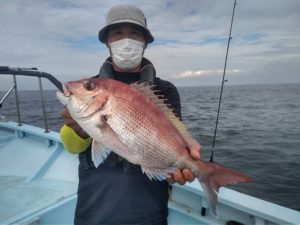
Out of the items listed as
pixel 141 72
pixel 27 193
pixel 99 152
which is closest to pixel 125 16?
pixel 141 72

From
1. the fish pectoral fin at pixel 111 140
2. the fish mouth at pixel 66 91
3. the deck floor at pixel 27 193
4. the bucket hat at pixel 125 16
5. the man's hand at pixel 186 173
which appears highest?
the bucket hat at pixel 125 16

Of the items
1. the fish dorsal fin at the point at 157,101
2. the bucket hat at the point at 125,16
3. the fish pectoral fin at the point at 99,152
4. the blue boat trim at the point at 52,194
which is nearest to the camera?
the fish pectoral fin at the point at 99,152

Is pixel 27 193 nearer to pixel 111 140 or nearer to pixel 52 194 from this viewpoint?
pixel 52 194

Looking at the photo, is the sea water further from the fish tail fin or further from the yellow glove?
the fish tail fin

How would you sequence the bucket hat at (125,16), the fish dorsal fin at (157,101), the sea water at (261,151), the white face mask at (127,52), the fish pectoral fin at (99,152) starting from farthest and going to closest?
1. the sea water at (261,151)
2. the white face mask at (127,52)
3. the bucket hat at (125,16)
4. the fish dorsal fin at (157,101)
5. the fish pectoral fin at (99,152)

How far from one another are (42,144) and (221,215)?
449cm

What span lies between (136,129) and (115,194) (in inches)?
31.2

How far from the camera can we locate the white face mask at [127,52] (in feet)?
8.55

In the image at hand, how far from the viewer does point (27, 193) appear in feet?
15.6

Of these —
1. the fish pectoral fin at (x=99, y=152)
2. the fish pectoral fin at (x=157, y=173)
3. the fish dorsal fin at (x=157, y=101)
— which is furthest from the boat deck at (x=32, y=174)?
the fish dorsal fin at (x=157, y=101)

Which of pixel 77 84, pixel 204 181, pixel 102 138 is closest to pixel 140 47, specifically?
pixel 77 84

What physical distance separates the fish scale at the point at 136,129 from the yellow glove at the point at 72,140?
0.28 metres

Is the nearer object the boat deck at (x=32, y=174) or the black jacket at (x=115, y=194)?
the black jacket at (x=115, y=194)

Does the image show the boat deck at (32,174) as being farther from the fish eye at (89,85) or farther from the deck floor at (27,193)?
the fish eye at (89,85)
